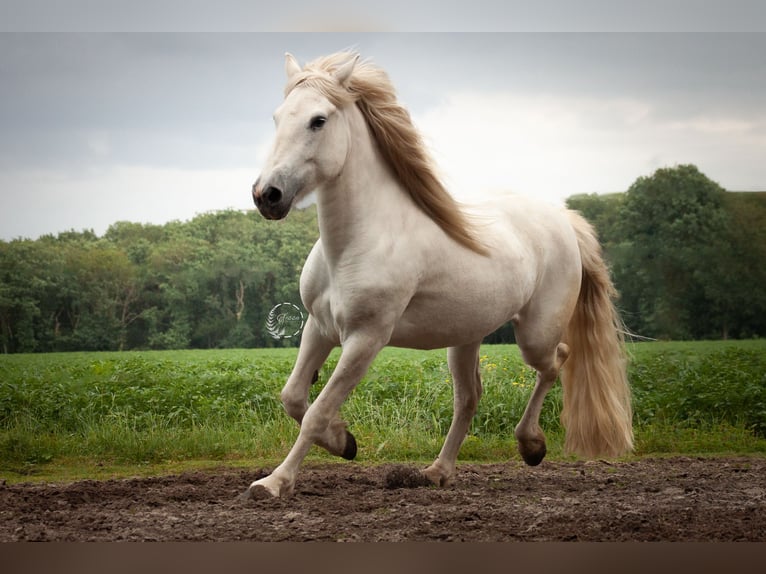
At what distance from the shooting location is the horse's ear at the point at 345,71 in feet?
10.00

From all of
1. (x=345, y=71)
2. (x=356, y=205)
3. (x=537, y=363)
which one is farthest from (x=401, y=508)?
(x=345, y=71)

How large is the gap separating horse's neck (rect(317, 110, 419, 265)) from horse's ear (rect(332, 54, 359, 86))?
14 cm

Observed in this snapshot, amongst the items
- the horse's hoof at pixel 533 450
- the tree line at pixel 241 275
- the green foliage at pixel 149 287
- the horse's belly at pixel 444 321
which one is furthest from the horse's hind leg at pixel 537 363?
the green foliage at pixel 149 287

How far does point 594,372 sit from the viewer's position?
14.1 feet

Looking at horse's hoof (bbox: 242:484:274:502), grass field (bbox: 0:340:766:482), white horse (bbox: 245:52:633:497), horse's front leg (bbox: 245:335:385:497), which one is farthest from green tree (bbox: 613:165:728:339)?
horse's hoof (bbox: 242:484:274:502)

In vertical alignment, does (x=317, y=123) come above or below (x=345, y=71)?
below

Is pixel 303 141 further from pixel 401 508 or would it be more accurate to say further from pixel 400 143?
pixel 401 508

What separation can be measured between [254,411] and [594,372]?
91.6 inches

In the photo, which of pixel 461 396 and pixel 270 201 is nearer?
pixel 270 201

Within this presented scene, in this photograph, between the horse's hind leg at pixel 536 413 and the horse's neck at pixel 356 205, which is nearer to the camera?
the horse's neck at pixel 356 205

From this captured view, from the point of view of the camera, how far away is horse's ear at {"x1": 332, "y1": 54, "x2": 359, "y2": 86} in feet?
10.00

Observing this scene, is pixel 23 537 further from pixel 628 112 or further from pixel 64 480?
pixel 628 112

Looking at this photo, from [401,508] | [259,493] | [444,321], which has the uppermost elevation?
[444,321]

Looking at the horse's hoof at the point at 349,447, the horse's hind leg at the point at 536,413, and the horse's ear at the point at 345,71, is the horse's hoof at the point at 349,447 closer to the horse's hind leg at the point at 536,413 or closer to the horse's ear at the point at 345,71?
the horse's hind leg at the point at 536,413
